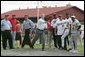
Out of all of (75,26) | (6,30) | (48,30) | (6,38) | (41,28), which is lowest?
(6,38)

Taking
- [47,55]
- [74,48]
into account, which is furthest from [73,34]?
[47,55]

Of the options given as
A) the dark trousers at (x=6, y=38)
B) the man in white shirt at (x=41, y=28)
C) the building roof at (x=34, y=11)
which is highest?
the man in white shirt at (x=41, y=28)

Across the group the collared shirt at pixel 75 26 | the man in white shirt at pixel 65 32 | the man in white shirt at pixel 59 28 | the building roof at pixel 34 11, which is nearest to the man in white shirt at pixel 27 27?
the man in white shirt at pixel 59 28

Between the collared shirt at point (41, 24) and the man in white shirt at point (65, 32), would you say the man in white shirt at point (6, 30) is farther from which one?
the man in white shirt at point (65, 32)

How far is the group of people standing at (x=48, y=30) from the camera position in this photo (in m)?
20.9

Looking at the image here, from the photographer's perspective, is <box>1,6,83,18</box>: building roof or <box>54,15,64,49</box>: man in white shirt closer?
<box>54,15,64,49</box>: man in white shirt

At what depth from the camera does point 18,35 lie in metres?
24.2

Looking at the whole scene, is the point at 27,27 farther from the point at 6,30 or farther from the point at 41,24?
the point at 41,24

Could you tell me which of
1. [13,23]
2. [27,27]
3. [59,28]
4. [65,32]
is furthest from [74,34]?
[13,23]

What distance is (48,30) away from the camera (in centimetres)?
2333

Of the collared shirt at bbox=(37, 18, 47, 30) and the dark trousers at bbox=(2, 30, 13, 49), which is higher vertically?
the collared shirt at bbox=(37, 18, 47, 30)

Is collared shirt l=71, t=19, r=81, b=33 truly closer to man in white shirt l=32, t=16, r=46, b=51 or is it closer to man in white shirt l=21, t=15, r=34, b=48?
man in white shirt l=32, t=16, r=46, b=51

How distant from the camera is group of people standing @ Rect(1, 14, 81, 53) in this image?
20.9m

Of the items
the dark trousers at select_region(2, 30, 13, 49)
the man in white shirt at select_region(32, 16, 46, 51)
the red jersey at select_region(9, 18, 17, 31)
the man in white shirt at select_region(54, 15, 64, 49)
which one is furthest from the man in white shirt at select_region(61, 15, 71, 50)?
the red jersey at select_region(9, 18, 17, 31)
